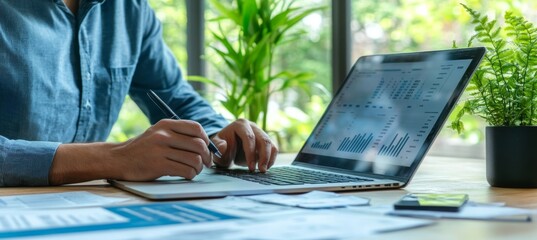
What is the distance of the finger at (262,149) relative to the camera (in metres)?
A: 1.37

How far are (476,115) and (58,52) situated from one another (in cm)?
92

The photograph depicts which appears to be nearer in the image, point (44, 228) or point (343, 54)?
point (44, 228)

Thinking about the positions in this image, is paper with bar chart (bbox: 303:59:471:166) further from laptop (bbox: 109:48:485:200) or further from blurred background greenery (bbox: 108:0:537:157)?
blurred background greenery (bbox: 108:0:537:157)

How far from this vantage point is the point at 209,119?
5.87 ft

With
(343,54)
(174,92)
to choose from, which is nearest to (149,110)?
(174,92)

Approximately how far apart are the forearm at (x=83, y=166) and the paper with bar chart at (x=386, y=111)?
435mm

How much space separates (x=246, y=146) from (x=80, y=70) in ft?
1.79

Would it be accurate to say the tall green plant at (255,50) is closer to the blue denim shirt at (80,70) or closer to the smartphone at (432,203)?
the blue denim shirt at (80,70)

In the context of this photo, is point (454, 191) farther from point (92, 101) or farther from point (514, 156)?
point (92, 101)

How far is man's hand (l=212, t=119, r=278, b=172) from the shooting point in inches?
54.4

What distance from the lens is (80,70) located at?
173 cm

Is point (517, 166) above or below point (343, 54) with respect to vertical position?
below

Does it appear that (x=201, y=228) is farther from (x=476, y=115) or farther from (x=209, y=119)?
(x=209, y=119)

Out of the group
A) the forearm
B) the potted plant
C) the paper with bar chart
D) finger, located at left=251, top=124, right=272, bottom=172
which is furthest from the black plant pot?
the forearm
